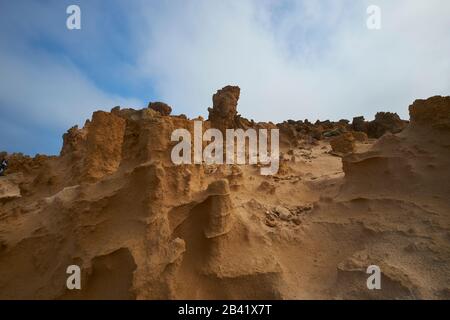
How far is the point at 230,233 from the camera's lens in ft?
11.9

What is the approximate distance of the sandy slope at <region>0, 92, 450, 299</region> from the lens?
304cm

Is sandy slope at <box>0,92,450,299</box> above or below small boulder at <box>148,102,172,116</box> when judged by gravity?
below

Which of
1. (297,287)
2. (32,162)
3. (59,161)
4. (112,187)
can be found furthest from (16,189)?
(297,287)

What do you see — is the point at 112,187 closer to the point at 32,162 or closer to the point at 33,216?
the point at 33,216

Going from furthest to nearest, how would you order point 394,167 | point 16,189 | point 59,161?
point 59,161
point 16,189
point 394,167

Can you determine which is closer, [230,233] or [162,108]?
[230,233]

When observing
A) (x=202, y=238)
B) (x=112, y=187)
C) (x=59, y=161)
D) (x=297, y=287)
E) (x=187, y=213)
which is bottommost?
(x=297, y=287)

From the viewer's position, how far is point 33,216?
4176 mm

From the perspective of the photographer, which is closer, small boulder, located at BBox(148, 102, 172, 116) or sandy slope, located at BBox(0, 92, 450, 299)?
sandy slope, located at BBox(0, 92, 450, 299)

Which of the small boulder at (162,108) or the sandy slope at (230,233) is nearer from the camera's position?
the sandy slope at (230,233)

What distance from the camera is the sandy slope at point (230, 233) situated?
3.04 m

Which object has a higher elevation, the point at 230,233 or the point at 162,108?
the point at 162,108

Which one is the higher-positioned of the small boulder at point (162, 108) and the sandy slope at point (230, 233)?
the small boulder at point (162, 108)
